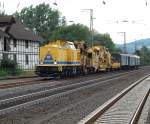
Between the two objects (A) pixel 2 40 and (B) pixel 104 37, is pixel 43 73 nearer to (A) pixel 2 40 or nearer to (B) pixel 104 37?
(A) pixel 2 40

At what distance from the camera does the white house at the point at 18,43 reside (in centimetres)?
6353

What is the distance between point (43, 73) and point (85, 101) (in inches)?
767

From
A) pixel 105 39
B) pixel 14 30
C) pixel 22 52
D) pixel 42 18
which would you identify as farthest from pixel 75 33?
pixel 22 52

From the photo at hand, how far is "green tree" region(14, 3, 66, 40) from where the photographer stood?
144750 millimetres

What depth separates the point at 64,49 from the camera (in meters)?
42.4

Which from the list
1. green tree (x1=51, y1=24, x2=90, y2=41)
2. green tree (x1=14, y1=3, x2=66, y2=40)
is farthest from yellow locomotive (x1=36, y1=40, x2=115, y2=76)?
green tree (x1=14, y1=3, x2=66, y2=40)

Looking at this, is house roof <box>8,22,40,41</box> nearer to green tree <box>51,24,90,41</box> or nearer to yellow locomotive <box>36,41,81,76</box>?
yellow locomotive <box>36,41,81,76</box>

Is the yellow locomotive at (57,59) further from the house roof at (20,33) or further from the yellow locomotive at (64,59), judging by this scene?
the house roof at (20,33)

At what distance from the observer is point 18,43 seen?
224 feet

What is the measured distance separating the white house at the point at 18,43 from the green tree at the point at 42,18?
230 feet

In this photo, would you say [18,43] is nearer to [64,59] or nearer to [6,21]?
[6,21]

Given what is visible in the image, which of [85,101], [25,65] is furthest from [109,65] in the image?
[85,101]

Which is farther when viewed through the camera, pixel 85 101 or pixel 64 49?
pixel 64 49

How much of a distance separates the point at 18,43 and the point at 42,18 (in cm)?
7936
